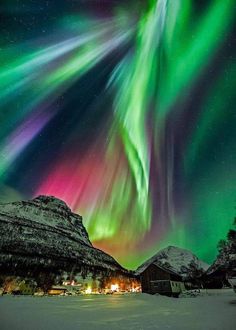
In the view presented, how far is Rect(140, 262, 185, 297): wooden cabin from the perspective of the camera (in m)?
50.5

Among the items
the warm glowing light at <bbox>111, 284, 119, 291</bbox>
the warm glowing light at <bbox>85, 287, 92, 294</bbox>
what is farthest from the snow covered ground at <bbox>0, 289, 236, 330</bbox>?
the warm glowing light at <bbox>111, 284, 119, 291</bbox>

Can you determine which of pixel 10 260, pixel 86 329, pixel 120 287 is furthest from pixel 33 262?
pixel 86 329

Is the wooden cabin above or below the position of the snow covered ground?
above

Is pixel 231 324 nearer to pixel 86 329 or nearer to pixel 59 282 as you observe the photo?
pixel 86 329

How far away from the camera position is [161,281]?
173 feet

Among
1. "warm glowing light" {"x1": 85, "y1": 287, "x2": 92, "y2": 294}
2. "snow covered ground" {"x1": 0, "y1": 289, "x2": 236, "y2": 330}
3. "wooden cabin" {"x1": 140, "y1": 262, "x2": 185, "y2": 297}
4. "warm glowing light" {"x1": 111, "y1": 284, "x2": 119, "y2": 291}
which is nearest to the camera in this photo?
"snow covered ground" {"x1": 0, "y1": 289, "x2": 236, "y2": 330}

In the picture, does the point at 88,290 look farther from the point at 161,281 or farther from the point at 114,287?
the point at 161,281

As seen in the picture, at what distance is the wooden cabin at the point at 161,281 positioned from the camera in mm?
50525

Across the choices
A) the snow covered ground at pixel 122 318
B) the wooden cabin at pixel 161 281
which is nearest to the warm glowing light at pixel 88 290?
the wooden cabin at pixel 161 281

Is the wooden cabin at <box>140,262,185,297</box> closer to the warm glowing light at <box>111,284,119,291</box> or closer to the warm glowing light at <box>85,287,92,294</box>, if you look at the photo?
the warm glowing light at <box>85,287,92,294</box>

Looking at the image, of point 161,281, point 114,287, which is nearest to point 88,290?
point 114,287

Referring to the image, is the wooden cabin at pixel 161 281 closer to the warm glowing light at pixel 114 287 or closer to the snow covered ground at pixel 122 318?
the snow covered ground at pixel 122 318

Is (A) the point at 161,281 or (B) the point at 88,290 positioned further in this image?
(B) the point at 88,290

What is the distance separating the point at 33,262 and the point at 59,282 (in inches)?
1051
